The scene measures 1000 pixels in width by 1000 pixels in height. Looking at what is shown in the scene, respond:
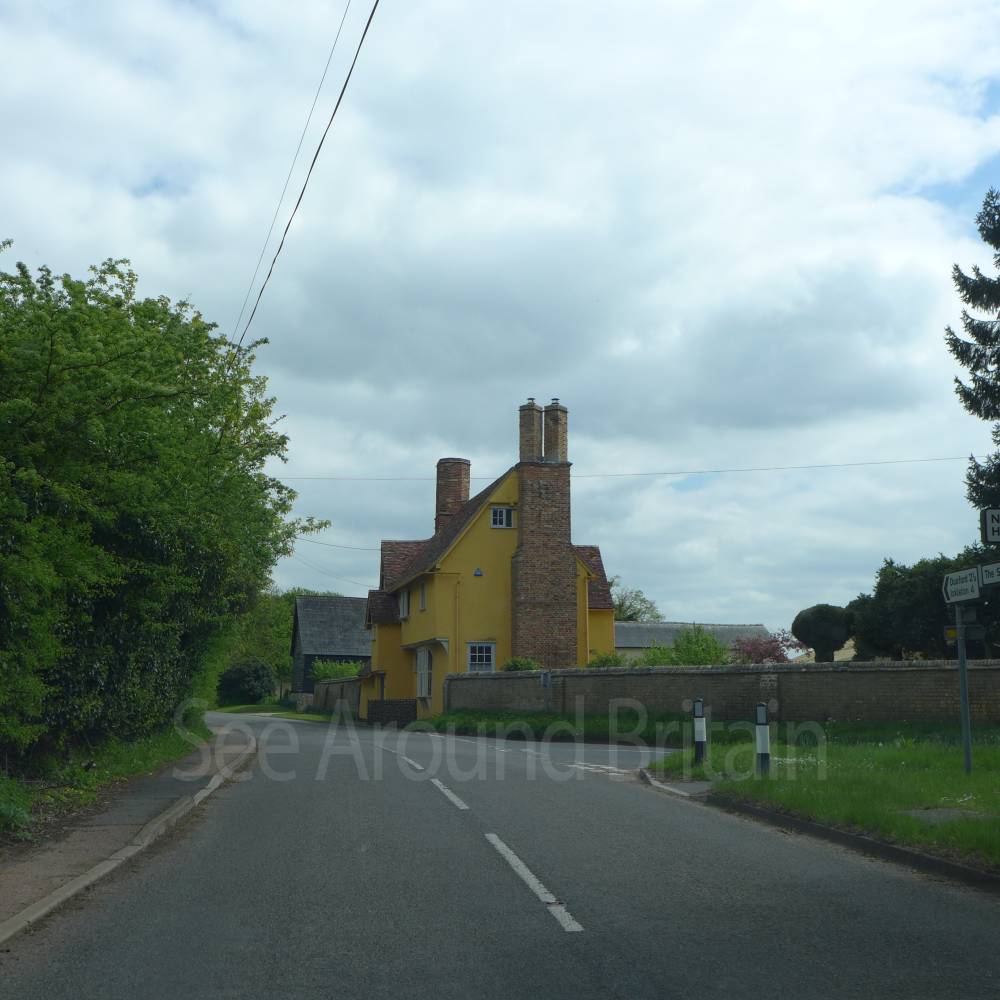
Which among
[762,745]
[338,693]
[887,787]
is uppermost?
[338,693]

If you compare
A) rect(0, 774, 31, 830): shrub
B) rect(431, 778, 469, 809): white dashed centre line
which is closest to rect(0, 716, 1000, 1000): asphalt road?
rect(431, 778, 469, 809): white dashed centre line

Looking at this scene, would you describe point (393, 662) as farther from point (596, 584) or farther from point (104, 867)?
point (104, 867)

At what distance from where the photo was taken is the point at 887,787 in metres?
12.4

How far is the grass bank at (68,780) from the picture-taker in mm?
10586

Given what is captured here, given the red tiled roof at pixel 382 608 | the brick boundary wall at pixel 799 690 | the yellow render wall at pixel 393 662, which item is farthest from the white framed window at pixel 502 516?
the brick boundary wall at pixel 799 690

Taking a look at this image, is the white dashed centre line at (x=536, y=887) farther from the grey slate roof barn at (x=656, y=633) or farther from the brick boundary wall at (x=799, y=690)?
the grey slate roof barn at (x=656, y=633)

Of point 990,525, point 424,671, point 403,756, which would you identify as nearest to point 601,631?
point 424,671

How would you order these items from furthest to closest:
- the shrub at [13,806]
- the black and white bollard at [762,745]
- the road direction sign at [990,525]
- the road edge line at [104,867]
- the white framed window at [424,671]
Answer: the white framed window at [424,671] < the black and white bollard at [762,745] < the shrub at [13,806] < the road direction sign at [990,525] < the road edge line at [104,867]

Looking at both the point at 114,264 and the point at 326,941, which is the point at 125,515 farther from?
the point at 326,941

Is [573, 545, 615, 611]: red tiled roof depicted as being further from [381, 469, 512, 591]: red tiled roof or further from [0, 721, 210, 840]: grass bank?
[0, 721, 210, 840]: grass bank

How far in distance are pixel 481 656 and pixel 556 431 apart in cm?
945

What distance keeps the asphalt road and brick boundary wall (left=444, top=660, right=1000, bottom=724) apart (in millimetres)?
12476

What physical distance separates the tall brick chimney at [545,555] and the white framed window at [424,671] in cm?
502

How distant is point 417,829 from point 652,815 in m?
2.89
